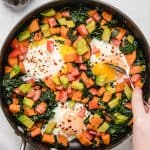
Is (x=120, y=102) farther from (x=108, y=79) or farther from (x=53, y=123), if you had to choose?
(x=53, y=123)

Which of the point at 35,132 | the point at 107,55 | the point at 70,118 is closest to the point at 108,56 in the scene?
the point at 107,55

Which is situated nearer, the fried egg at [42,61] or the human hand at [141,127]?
the human hand at [141,127]

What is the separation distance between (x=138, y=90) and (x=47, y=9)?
433 mm

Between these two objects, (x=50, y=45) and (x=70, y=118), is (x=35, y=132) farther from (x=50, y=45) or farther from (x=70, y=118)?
(x=50, y=45)

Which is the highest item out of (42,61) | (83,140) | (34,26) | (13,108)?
(34,26)

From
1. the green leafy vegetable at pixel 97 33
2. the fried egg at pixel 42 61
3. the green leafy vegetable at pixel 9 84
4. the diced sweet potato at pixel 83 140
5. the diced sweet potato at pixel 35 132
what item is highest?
the green leafy vegetable at pixel 97 33

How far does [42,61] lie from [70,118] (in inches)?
8.0

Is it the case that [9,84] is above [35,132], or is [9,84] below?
above

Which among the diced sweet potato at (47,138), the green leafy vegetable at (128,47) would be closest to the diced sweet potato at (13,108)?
the diced sweet potato at (47,138)

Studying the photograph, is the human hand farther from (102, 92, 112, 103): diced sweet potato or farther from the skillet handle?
the skillet handle

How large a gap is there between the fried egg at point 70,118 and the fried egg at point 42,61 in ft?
0.39

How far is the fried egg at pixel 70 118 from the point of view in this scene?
1808 millimetres

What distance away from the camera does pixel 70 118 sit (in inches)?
71.3

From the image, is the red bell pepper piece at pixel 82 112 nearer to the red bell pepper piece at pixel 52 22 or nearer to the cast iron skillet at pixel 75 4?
the cast iron skillet at pixel 75 4
